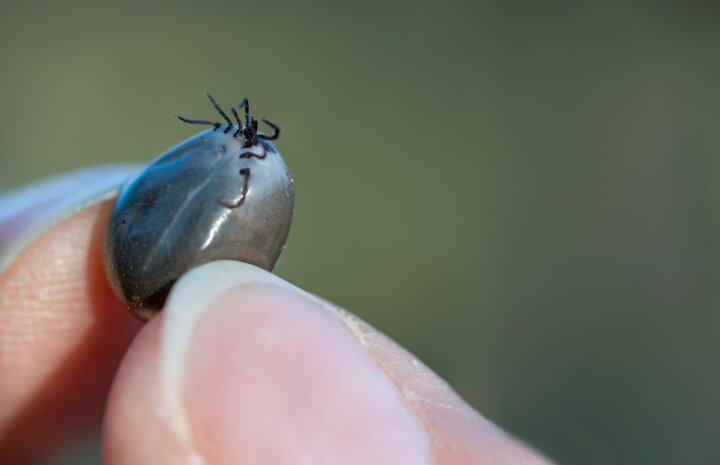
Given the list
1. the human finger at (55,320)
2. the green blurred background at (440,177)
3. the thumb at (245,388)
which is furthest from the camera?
the green blurred background at (440,177)

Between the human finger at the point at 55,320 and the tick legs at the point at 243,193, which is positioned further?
the human finger at the point at 55,320

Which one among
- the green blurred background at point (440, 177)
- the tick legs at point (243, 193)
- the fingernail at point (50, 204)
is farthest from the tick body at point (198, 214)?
the green blurred background at point (440, 177)

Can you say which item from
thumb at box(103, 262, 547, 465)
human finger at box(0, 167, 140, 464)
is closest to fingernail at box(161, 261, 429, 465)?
thumb at box(103, 262, 547, 465)

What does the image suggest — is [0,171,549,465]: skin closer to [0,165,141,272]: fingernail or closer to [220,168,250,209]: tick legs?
[220,168,250,209]: tick legs

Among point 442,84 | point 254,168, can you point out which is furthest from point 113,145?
point 254,168

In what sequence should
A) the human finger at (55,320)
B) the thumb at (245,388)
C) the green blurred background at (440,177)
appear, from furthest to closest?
the green blurred background at (440,177)
the human finger at (55,320)
the thumb at (245,388)

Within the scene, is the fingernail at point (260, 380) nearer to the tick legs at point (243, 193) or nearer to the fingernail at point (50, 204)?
the tick legs at point (243, 193)

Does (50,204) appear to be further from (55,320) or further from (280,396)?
(280,396)
